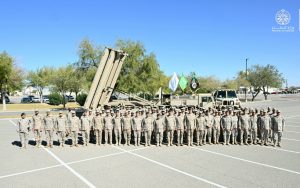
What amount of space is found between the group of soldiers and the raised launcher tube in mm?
1863

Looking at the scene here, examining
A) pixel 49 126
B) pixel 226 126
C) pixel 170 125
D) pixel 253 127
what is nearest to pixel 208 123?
pixel 226 126

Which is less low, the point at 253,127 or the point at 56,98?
the point at 56,98

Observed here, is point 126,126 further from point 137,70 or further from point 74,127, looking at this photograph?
point 137,70

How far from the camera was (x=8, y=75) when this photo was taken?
125 feet

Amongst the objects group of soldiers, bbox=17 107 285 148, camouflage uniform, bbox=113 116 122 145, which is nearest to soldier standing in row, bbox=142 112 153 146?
group of soldiers, bbox=17 107 285 148

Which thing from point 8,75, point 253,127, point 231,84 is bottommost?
point 253,127

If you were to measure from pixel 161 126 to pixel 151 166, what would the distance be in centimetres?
334

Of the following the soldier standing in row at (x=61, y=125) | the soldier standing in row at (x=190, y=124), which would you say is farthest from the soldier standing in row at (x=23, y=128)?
the soldier standing in row at (x=190, y=124)

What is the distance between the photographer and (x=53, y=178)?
854 cm

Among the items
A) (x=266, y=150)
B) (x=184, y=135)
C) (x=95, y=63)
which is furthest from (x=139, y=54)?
(x=266, y=150)

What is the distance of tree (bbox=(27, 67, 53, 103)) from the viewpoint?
54.8 metres

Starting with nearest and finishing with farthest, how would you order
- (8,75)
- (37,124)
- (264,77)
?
(37,124)
(8,75)
(264,77)

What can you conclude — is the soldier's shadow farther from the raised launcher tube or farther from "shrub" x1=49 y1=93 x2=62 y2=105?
"shrub" x1=49 y1=93 x2=62 y2=105

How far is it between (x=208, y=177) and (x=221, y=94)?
53.3 ft
